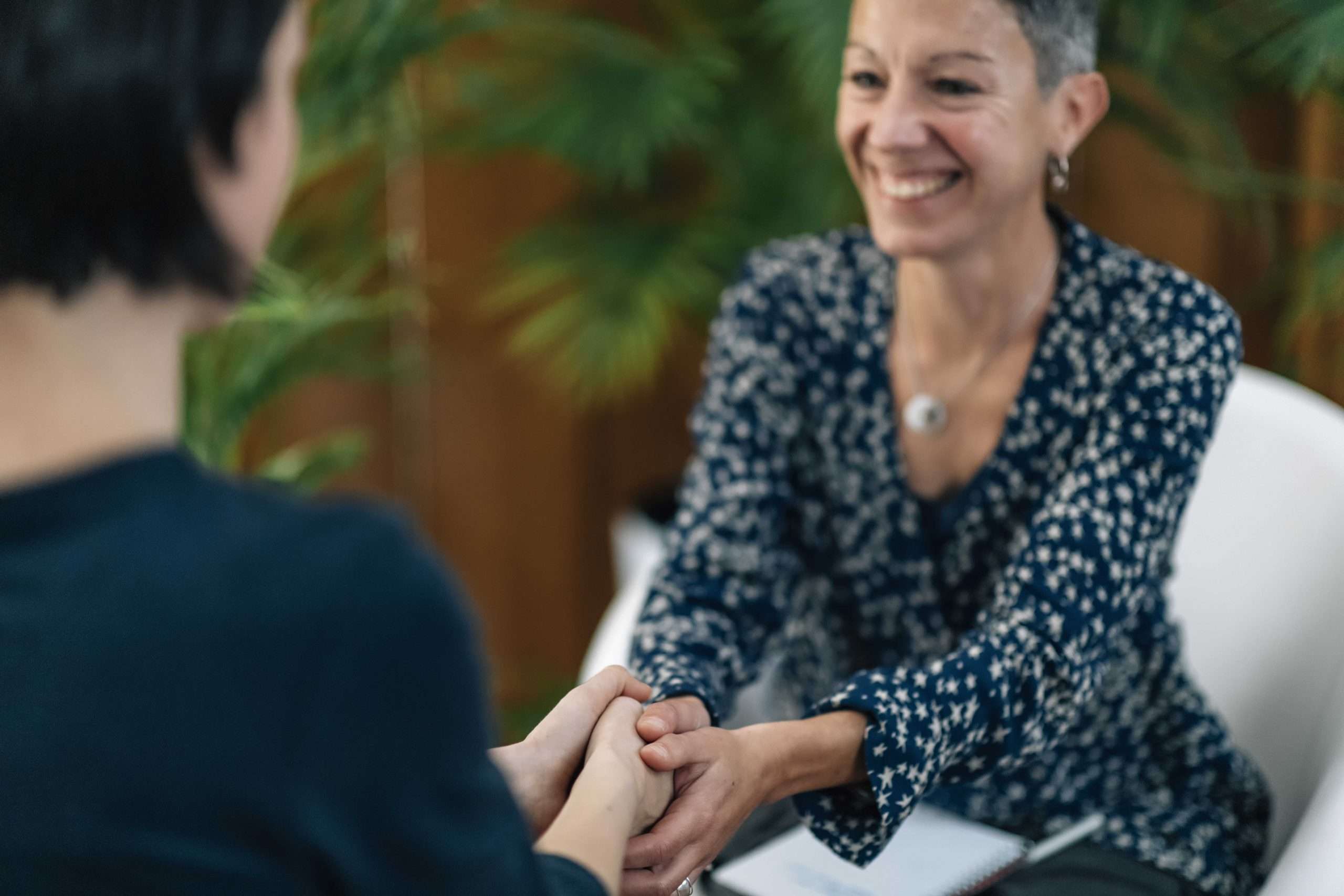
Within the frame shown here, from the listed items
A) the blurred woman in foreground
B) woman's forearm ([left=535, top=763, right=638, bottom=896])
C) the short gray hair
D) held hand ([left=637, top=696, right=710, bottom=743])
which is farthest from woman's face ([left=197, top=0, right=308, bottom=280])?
the short gray hair

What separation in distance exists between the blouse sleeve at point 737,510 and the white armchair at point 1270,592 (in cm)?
12

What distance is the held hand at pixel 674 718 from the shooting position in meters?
1.02

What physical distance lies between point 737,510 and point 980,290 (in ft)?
0.99

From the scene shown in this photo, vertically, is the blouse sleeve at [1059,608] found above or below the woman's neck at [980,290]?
below

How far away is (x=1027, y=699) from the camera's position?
3.65ft

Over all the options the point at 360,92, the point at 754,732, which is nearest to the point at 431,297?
the point at 360,92

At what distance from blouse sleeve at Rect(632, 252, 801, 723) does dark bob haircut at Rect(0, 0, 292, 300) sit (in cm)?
73

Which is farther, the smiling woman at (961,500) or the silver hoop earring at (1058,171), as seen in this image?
the silver hoop earring at (1058,171)

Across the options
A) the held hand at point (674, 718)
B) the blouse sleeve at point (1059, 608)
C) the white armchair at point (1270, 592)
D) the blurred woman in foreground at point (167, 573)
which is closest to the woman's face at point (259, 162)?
the blurred woman in foreground at point (167, 573)

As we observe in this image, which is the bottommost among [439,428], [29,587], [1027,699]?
[439,428]

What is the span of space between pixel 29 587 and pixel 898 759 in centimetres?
68

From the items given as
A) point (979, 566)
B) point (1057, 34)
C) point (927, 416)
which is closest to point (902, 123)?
point (1057, 34)

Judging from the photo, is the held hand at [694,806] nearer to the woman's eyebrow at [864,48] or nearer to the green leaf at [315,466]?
the woman's eyebrow at [864,48]

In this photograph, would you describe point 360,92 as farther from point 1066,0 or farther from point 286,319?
point 1066,0
